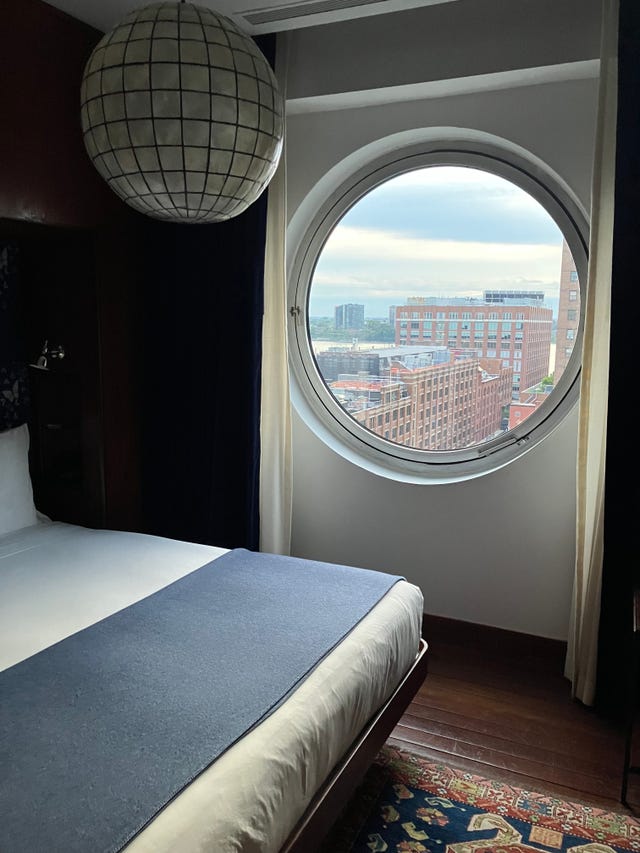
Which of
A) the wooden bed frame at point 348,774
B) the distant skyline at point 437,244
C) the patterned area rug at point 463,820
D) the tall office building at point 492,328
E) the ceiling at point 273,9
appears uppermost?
the ceiling at point 273,9

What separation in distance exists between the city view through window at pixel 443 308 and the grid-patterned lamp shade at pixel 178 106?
1702 mm

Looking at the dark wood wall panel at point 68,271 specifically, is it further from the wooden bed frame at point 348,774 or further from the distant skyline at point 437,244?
the wooden bed frame at point 348,774

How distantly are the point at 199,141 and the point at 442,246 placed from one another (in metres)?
1.87

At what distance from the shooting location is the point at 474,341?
304 cm

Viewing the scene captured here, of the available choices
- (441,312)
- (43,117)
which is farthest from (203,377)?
(43,117)

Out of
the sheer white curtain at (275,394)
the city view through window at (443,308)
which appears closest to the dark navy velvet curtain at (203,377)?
the sheer white curtain at (275,394)

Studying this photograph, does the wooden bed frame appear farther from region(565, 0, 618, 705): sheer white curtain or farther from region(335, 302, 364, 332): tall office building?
region(335, 302, 364, 332): tall office building

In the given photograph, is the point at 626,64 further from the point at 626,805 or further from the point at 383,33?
the point at 626,805

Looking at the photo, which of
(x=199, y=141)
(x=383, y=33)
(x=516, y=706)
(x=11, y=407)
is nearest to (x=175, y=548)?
(x=11, y=407)

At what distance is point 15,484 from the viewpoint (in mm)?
2824

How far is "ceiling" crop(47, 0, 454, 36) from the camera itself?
2.50 m

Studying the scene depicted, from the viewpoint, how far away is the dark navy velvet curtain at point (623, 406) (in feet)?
7.54

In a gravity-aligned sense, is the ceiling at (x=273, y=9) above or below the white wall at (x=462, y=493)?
above

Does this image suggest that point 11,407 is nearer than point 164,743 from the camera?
No
